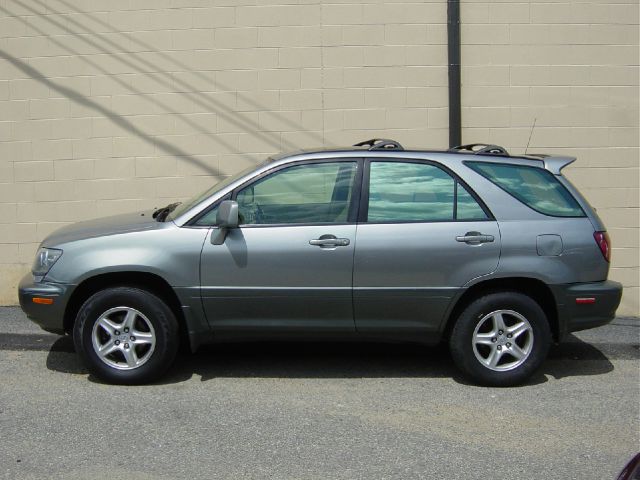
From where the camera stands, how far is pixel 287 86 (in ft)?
27.9

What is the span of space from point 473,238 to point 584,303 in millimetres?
951

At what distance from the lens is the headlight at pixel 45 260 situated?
6.05m

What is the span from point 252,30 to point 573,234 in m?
4.08

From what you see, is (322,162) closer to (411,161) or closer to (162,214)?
(411,161)

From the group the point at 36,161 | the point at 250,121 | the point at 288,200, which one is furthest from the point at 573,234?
the point at 36,161

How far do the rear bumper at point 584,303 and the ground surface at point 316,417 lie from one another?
51cm

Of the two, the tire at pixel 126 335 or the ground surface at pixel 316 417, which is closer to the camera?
the ground surface at pixel 316 417

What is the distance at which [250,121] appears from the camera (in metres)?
8.57

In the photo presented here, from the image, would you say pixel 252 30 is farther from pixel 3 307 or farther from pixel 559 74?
pixel 3 307

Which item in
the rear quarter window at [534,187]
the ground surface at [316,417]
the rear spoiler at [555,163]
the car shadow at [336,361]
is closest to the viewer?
the ground surface at [316,417]

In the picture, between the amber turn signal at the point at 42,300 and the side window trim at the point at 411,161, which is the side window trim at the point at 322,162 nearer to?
the side window trim at the point at 411,161

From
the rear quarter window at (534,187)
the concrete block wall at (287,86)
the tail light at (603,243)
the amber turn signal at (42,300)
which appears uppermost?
the concrete block wall at (287,86)

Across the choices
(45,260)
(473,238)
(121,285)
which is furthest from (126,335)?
(473,238)

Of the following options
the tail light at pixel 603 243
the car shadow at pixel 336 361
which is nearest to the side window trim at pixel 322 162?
the car shadow at pixel 336 361
